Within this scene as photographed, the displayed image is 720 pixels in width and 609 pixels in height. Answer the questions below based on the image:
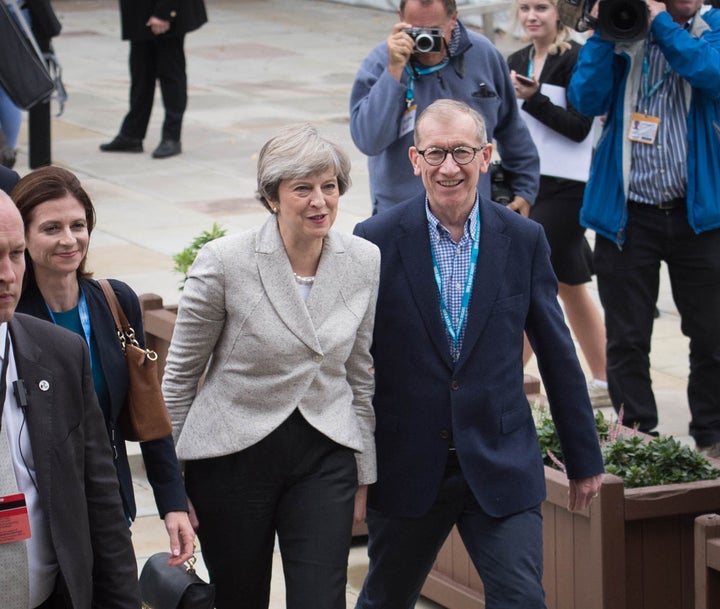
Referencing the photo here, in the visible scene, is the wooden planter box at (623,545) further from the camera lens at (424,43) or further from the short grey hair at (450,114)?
the camera lens at (424,43)

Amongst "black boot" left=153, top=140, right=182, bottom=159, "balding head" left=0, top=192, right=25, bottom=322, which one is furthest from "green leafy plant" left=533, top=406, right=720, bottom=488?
"black boot" left=153, top=140, right=182, bottom=159

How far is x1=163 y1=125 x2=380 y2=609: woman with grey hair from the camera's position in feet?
14.8

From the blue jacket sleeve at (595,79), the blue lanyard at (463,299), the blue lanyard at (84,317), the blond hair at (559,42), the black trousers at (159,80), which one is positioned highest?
the blue lanyard at (84,317)

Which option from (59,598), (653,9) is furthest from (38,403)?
(653,9)

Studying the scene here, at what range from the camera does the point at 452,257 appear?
479cm

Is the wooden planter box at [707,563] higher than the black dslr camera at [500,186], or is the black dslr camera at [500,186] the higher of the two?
the wooden planter box at [707,563]

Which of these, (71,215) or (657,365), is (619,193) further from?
(71,215)

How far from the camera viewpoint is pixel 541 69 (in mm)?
7922

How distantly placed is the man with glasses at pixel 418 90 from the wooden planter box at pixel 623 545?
6.29ft

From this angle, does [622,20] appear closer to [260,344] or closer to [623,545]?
[623,545]

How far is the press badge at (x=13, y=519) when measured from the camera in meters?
3.45

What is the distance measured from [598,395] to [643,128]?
6.15ft

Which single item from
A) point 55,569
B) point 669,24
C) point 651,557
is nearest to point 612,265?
point 669,24

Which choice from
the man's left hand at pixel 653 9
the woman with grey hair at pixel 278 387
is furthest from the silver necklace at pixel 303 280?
the man's left hand at pixel 653 9
